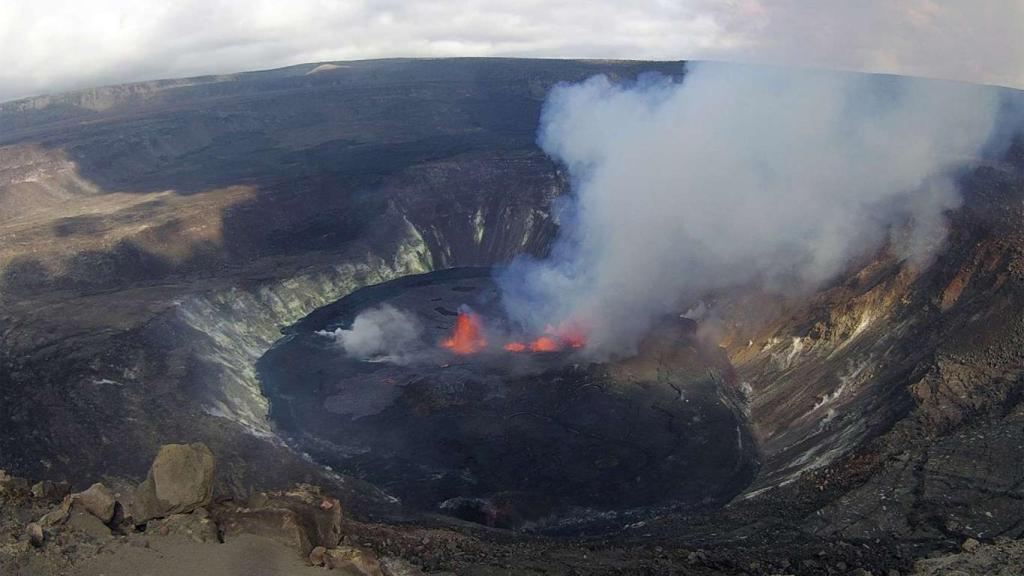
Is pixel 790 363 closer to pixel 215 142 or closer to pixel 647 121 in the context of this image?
pixel 647 121

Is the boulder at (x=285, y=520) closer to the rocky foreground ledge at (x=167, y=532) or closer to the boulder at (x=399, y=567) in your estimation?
the rocky foreground ledge at (x=167, y=532)

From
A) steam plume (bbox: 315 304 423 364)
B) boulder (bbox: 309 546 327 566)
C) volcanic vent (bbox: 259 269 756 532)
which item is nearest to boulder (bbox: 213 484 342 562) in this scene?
boulder (bbox: 309 546 327 566)

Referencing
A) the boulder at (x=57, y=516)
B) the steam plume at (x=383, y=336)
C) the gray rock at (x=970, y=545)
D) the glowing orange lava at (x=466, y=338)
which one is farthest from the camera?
the steam plume at (x=383, y=336)

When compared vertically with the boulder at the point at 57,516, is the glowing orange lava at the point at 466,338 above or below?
below

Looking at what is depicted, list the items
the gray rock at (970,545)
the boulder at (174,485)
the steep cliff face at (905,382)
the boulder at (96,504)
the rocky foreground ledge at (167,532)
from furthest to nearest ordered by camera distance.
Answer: the steep cliff face at (905,382)
the gray rock at (970,545)
the boulder at (174,485)
the boulder at (96,504)
the rocky foreground ledge at (167,532)

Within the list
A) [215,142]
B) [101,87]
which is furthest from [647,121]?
[101,87]

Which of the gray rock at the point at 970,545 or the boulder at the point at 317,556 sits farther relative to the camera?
the gray rock at the point at 970,545

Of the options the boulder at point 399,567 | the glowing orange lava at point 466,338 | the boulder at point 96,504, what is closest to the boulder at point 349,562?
the boulder at point 399,567
